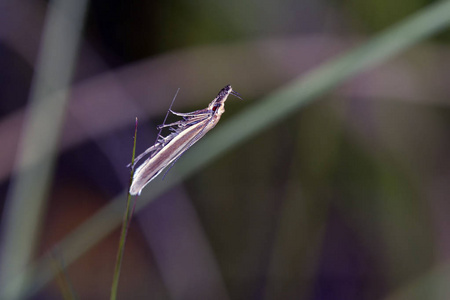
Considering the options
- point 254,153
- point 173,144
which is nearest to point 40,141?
point 173,144

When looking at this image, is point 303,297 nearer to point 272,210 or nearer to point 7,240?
point 272,210

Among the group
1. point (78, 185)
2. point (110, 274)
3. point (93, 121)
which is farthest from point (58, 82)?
point (110, 274)

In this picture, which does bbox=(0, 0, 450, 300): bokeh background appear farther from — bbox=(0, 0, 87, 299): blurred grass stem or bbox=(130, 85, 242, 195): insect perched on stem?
bbox=(130, 85, 242, 195): insect perched on stem

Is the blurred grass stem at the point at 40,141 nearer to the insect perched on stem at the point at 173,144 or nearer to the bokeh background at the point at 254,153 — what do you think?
the bokeh background at the point at 254,153

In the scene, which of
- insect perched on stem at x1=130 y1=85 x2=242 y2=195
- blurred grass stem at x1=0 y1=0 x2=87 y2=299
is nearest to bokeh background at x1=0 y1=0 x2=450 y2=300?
blurred grass stem at x1=0 y1=0 x2=87 y2=299

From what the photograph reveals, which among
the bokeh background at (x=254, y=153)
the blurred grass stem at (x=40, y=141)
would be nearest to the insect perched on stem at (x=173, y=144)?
the blurred grass stem at (x=40, y=141)
